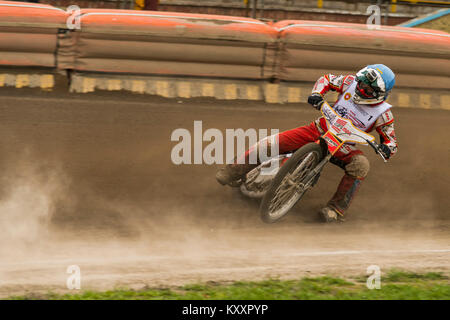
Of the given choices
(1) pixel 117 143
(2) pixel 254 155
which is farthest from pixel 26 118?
(2) pixel 254 155

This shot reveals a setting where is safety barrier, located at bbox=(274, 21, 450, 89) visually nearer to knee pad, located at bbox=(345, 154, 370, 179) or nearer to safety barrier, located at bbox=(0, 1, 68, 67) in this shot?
knee pad, located at bbox=(345, 154, 370, 179)

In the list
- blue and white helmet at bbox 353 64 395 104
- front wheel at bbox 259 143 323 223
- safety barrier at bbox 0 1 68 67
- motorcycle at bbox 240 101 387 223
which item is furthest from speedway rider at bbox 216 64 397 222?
safety barrier at bbox 0 1 68 67

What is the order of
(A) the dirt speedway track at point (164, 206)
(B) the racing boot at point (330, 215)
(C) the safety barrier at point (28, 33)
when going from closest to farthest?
(A) the dirt speedway track at point (164, 206), (B) the racing boot at point (330, 215), (C) the safety barrier at point (28, 33)

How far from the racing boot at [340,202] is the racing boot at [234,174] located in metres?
1.02

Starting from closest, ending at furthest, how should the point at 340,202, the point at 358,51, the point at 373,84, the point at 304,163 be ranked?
1. the point at 373,84
2. the point at 304,163
3. the point at 340,202
4. the point at 358,51

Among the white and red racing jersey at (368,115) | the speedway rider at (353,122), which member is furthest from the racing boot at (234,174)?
the white and red racing jersey at (368,115)

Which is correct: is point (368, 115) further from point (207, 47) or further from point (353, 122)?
point (207, 47)

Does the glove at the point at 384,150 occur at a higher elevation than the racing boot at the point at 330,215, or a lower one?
higher

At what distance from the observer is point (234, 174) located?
7059 mm

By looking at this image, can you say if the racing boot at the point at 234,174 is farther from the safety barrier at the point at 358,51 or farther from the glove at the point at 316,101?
the safety barrier at the point at 358,51

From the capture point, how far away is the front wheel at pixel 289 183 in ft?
20.8

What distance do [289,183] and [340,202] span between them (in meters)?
0.99

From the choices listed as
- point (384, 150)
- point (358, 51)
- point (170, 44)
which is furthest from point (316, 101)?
point (358, 51)
